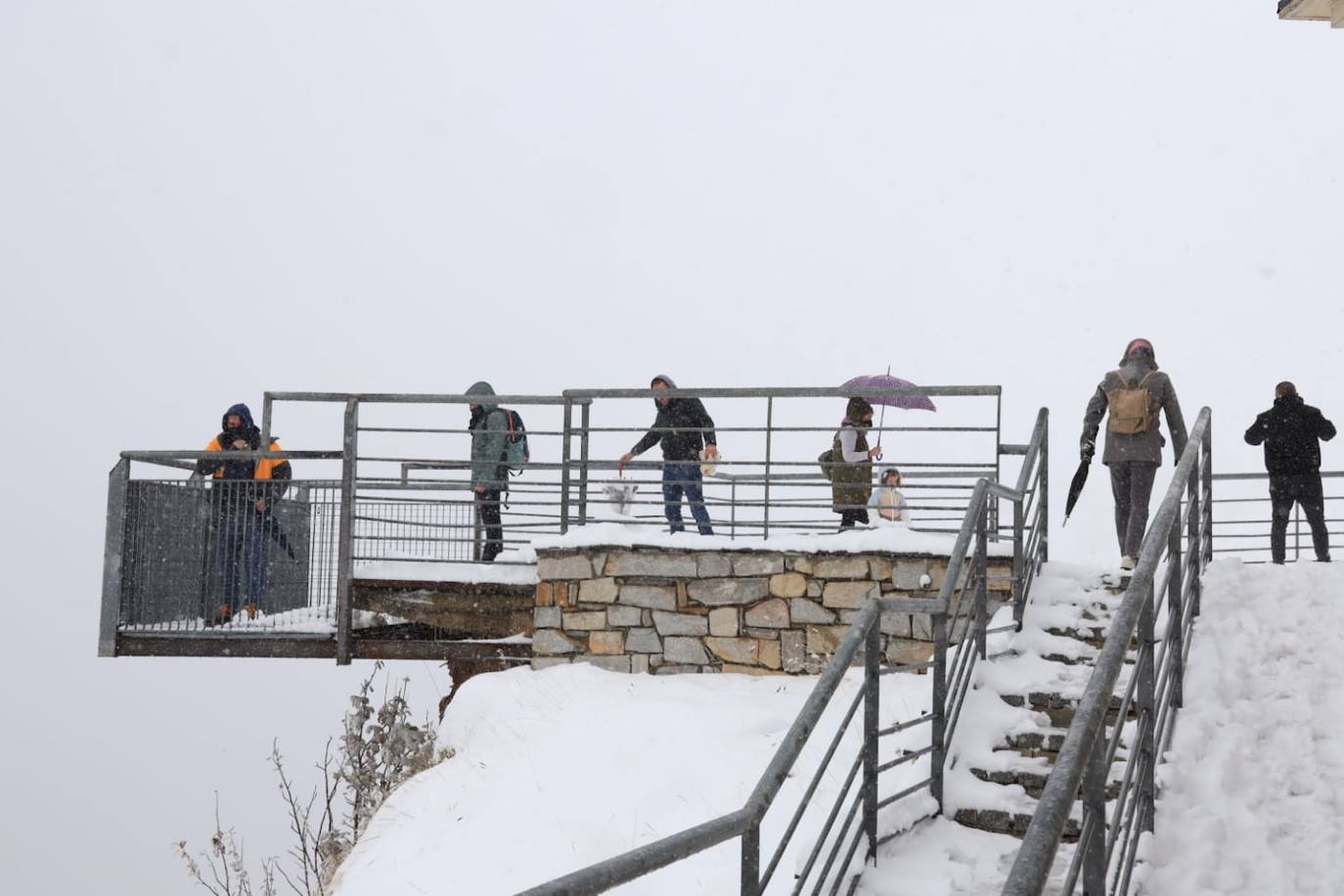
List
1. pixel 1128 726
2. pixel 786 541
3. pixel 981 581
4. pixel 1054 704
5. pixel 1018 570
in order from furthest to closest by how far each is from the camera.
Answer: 1. pixel 786 541
2. pixel 1018 570
3. pixel 981 581
4. pixel 1054 704
5. pixel 1128 726

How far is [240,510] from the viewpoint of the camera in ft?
35.0

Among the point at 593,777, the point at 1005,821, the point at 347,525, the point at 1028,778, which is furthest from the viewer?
the point at 347,525

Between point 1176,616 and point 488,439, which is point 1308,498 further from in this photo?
point 488,439

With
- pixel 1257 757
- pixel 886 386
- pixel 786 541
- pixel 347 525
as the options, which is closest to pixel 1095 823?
pixel 1257 757

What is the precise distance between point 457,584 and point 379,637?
0.80 metres

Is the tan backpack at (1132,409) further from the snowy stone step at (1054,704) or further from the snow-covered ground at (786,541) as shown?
the snowy stone step at (1054,704)

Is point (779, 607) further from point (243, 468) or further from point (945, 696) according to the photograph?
point (243, 468)

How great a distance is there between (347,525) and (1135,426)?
557cm

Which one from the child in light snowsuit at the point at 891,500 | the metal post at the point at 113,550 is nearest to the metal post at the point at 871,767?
the child in light snowsuit at the point at 891,500

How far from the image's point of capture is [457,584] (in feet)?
34.7

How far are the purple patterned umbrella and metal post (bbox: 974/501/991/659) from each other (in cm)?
288

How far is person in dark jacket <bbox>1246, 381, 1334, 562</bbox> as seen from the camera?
10.7 m

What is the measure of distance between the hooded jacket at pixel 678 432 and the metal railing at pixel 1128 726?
4.11 m

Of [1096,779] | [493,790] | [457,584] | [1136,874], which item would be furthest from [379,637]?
[1096,779]
